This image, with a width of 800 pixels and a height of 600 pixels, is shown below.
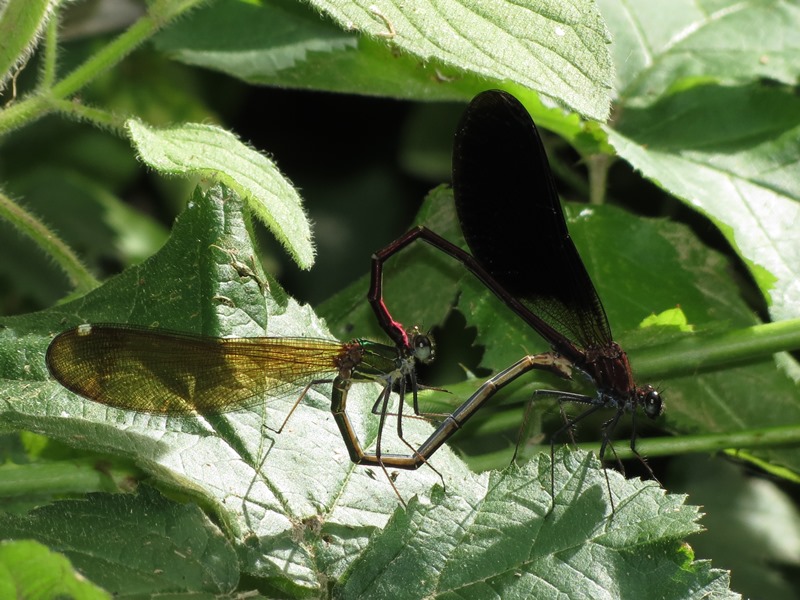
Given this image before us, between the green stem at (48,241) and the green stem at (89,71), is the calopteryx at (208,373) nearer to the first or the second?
the green stem at (48,241)

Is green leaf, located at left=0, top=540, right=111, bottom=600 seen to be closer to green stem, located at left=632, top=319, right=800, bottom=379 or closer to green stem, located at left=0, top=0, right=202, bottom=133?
green stem, located at left=0, top=0, right=202, bottom=133

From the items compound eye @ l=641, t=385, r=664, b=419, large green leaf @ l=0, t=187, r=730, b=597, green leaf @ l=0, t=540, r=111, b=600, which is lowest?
green leaf @ l=0, t=540, r=111, b=600

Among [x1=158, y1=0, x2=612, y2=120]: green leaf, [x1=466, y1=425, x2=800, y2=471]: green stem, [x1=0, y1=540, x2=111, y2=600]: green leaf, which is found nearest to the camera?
[x1=0, y1=540, x2=111, y2=600]: green leaf

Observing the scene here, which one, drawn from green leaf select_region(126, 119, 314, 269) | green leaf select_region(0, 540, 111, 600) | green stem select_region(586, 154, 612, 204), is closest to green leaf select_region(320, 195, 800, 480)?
green stem select_region(586, 154, 612, 204)

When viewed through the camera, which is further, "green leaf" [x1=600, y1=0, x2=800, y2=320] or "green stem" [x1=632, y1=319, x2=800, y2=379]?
"green leaf" [x1=600, y1=0, x2=800, y2=320]

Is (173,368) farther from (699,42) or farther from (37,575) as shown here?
(699,42)

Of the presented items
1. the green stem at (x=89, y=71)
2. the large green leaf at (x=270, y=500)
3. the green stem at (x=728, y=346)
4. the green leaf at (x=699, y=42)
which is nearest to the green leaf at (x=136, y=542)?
the large green leaf at (x=270, y=500)

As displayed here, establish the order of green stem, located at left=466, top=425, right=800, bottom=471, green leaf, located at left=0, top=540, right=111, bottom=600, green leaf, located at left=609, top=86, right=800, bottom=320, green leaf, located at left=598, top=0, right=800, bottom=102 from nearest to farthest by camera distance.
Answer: green leaf, located at left=0, top=540, right=111, bottom=600, green stem, located at left=466, top=425, right=800, bottom=471, green leaf, located at left=609, top=86, right=800, bottom=320, green leaf, located at left=598, top=0, right=800, bottom=102

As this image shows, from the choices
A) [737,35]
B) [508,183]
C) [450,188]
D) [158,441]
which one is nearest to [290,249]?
[158,441]

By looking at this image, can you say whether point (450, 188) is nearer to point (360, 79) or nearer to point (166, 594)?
point (360, 79)
